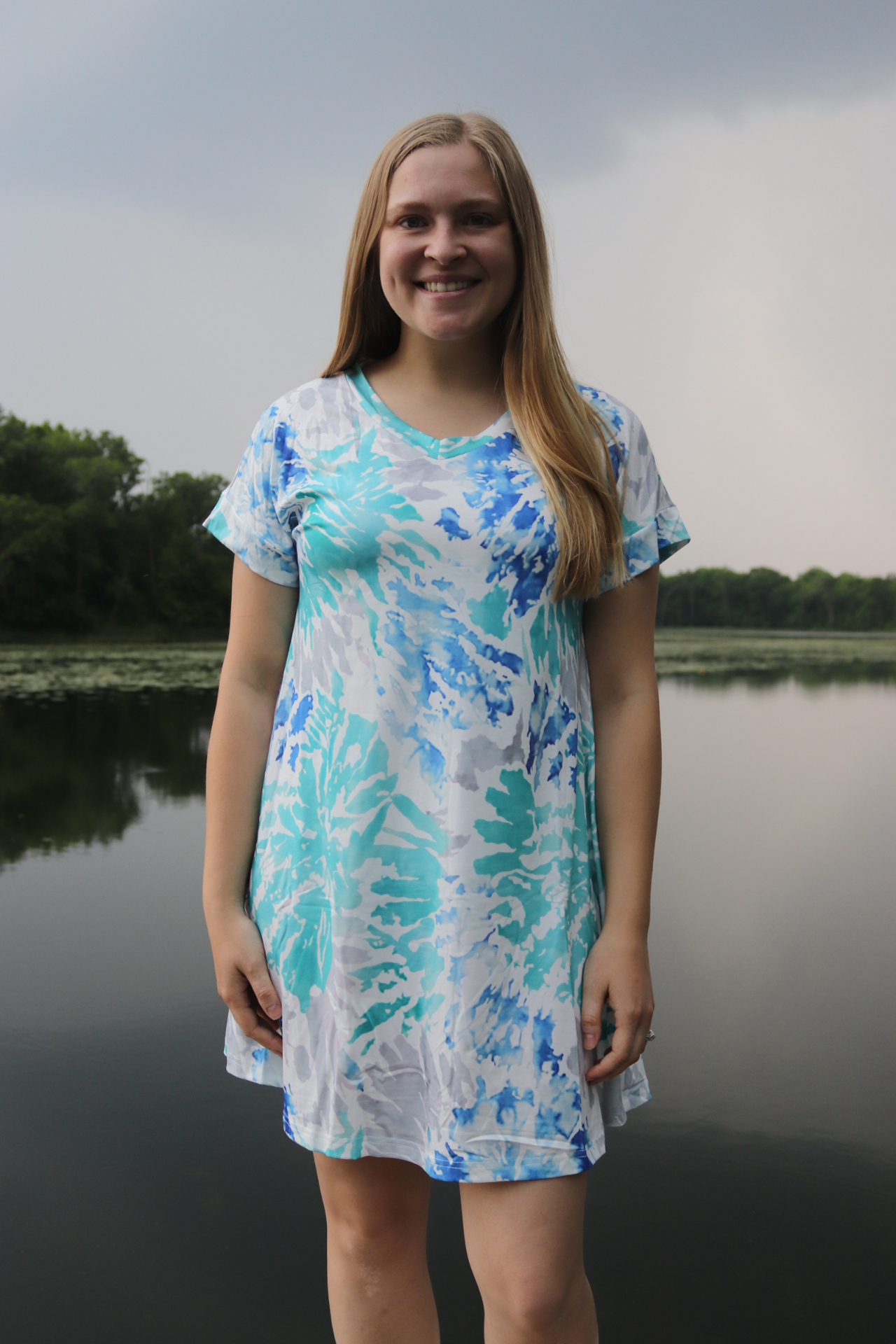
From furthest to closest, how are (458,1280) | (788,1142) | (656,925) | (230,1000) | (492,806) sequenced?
1. (656,925)
2. (788,1142)
3. (458,1280)
4. (230,1000)
5. (492,806)

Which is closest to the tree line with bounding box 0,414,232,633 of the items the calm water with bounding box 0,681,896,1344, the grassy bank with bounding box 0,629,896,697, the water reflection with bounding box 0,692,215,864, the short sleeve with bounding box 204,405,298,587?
the grassy bank with bounding box 0,629,896,697

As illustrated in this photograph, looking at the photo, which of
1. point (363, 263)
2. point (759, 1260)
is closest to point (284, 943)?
point (363, 263)

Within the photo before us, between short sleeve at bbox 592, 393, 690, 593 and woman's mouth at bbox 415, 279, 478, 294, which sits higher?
woman's mouth at bbox 415, 279, 478, 294

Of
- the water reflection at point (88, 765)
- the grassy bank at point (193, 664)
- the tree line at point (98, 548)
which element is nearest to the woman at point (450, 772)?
the water reflection at point (88, 765)

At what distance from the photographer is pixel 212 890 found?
4.35ft

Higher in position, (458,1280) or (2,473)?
(2,473)

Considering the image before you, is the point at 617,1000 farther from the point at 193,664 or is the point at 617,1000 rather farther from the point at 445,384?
the point at 193,664

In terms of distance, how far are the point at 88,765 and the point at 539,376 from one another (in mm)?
6581

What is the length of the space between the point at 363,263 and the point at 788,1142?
6.86 feet

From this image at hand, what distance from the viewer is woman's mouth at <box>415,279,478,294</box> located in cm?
127

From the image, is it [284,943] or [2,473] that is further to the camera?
[2,473]

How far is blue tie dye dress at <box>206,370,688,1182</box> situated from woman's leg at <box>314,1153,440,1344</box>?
0.07 m

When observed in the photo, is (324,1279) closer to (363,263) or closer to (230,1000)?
(230,1000)

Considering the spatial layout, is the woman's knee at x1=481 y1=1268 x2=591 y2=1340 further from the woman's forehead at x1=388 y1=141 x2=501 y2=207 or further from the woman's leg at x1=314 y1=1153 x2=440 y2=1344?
the woman's forehead at x1=388 y1=141 x2=501 y2=207
